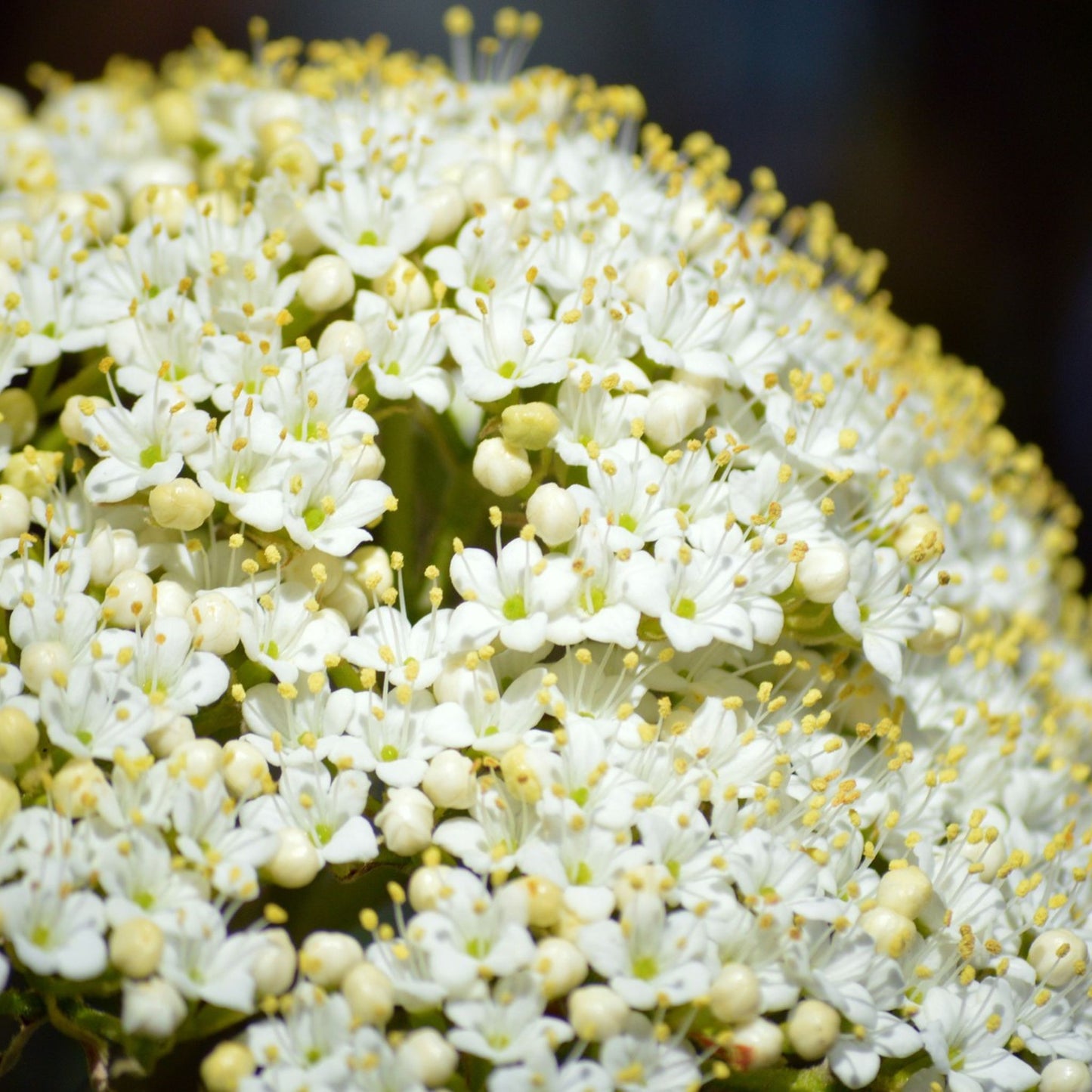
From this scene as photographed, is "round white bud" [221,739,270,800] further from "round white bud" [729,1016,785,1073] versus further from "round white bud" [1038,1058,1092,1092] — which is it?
"round white bud" [1038,1058,1092,1092]

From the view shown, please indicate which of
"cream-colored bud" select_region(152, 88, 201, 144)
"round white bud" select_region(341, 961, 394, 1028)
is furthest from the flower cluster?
"cream-colored bud" select_region(152, 88, 201, 144)

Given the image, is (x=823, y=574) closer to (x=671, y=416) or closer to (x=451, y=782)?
(x=671, y=416)

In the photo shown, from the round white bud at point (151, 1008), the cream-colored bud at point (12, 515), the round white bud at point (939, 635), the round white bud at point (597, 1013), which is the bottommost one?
the round white bud at point (151, 1008)

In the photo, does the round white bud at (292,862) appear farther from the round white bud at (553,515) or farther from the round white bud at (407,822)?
the round white bud at (553,515)

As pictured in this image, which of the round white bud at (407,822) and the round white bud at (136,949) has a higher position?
the round white bud at (407,822)

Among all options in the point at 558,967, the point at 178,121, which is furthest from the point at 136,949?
the point at 178,121

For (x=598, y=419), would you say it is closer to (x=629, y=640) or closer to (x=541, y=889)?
(x=629, y=640)

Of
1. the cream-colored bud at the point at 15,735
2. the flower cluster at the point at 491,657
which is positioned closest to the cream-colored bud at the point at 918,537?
the flower cluster at the point at 491,657
